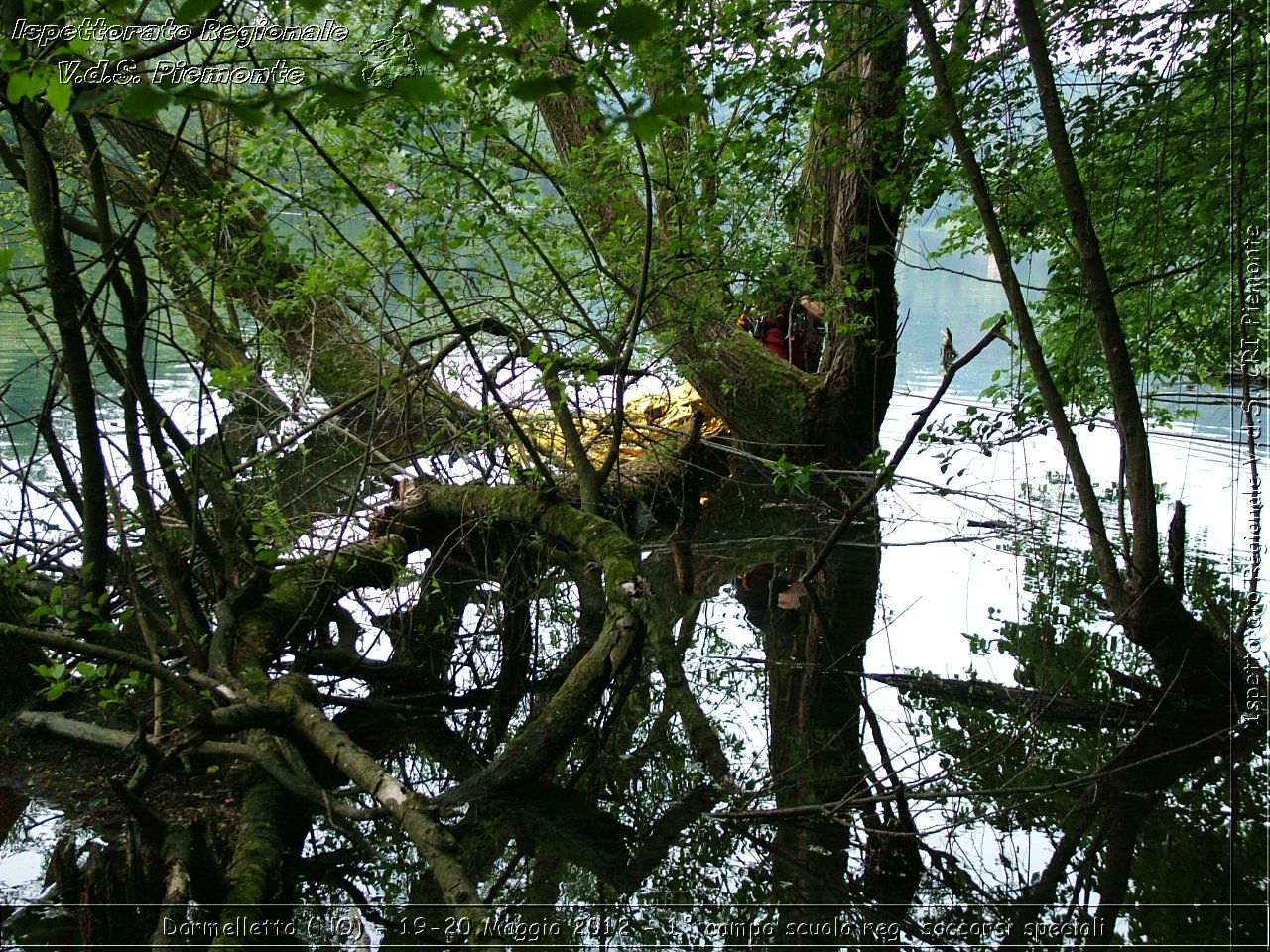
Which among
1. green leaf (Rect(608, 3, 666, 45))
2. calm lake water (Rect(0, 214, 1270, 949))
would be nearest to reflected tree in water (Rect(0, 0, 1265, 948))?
green leaf (Rect(608, 3, 666, 45))

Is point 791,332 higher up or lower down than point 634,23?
higher up

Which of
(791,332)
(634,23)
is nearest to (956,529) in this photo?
(791,332)

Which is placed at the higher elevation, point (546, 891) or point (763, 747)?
point (763, 747)

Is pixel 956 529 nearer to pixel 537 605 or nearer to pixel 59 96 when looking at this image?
pixel 537 605

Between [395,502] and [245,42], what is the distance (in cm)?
319

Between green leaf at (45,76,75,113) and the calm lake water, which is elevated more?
the calm lake water

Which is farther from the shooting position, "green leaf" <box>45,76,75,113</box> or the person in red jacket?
the person in red jacket

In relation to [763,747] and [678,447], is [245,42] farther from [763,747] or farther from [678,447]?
[678,447]

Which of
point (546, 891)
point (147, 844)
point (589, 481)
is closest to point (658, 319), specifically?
point (589, 481)

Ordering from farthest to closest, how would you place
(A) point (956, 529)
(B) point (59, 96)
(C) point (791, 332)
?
(C) point (791, 332) < (A) point (956, 529) < (B) point (59, 96)

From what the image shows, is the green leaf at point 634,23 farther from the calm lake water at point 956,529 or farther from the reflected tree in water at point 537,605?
the calm lake water at point 956,529

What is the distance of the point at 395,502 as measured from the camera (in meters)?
6.40

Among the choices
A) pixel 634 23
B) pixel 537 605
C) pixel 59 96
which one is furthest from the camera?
pixel 537 605

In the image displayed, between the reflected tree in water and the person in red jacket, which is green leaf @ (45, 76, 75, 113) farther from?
the person in red jacket
